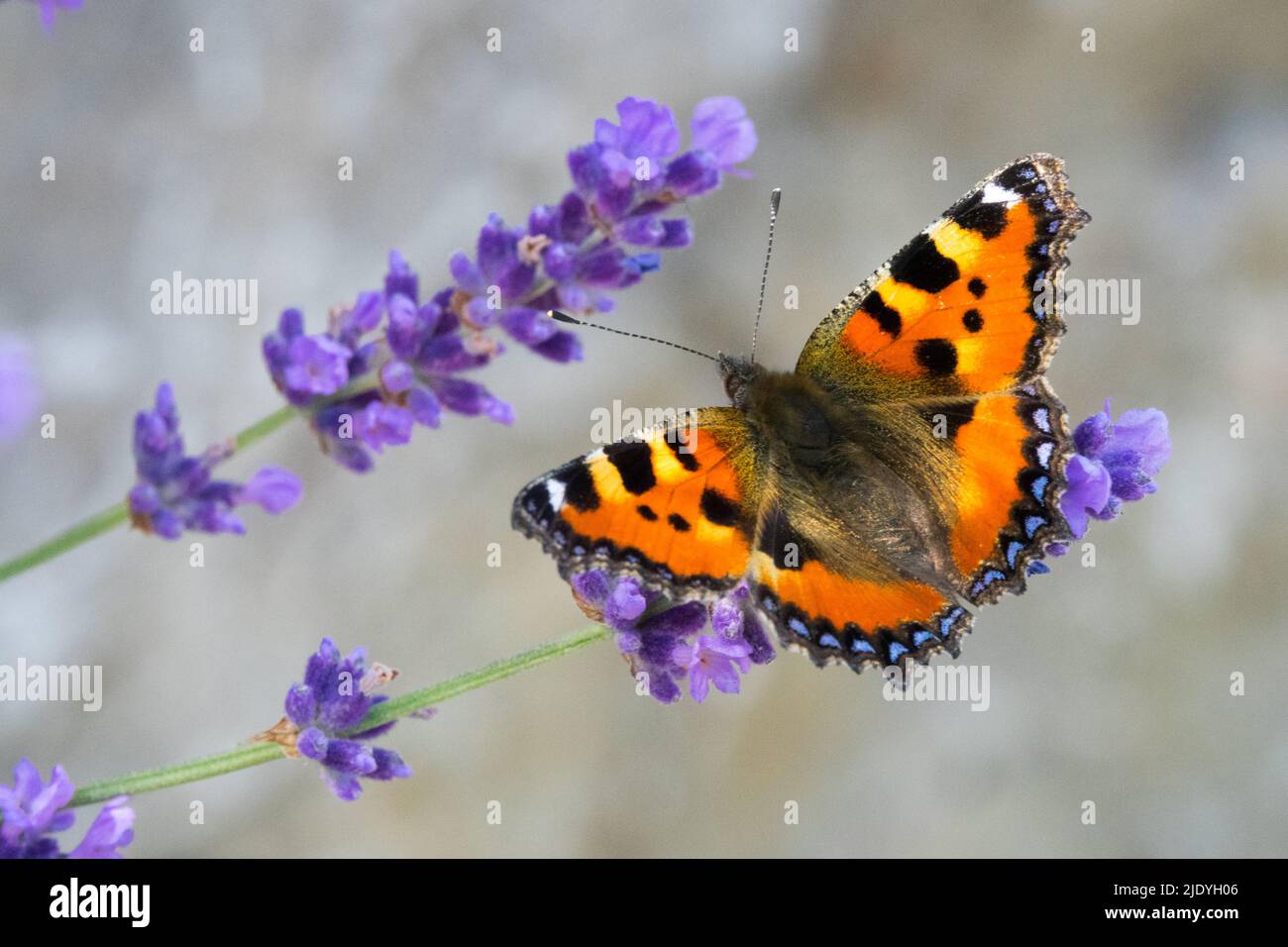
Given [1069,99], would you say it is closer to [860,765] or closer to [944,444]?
[860,765]

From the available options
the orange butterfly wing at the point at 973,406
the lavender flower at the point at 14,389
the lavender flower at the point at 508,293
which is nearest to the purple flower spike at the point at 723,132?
the lavender flower at the point at 508,293

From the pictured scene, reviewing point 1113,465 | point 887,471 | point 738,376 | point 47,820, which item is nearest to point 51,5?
point 47,820

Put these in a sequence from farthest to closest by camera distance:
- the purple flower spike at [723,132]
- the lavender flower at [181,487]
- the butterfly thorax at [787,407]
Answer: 1. the butterfly thorax at [787,407]
2. the purple flower spike at [723,132]
3. the lavender flower at [181,487]

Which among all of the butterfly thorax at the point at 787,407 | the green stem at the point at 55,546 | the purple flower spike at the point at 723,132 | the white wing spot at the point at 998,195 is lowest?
the green stem at the point at 55,546

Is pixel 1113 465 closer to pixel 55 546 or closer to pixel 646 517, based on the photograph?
pixel 646 517

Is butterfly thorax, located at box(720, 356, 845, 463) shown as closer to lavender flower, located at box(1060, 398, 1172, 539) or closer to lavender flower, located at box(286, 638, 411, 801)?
lavender flower, located at box(1060, 398, 1172, 539)

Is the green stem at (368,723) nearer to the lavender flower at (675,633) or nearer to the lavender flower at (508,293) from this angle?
the lavender flower at (675,633)

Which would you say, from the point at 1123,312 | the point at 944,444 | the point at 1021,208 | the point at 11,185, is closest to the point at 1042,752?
the point at 1123,312
